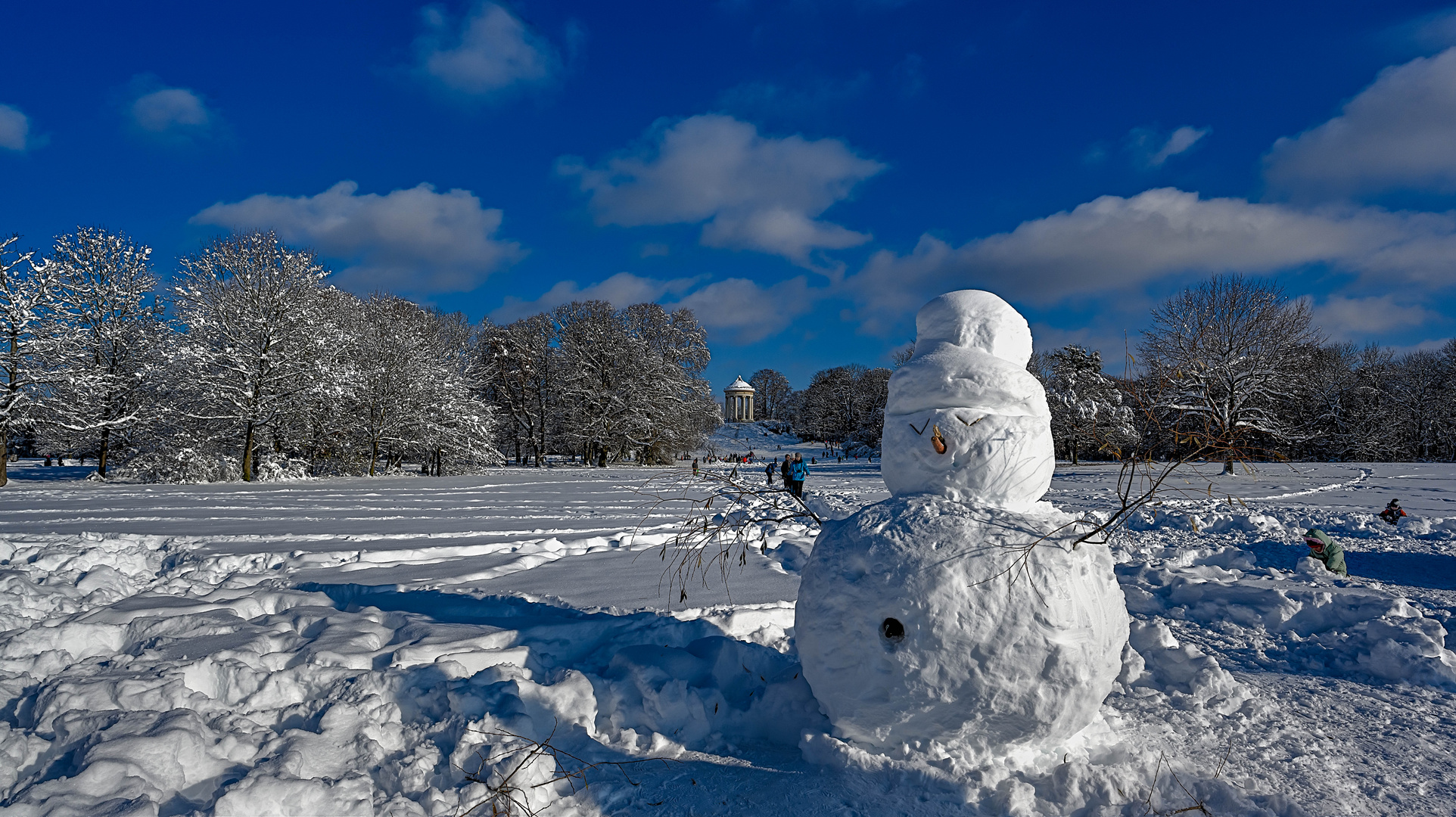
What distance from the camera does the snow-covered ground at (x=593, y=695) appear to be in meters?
3.04

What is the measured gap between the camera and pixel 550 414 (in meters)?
35.7

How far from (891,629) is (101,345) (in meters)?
29.0

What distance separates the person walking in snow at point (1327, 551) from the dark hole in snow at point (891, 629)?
24.6 ft

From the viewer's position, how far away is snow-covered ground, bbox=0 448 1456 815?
9.96 ft

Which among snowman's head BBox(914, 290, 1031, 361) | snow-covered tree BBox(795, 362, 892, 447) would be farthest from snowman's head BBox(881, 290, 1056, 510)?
snow-covered tree BBox(795, 362, 892, 447)

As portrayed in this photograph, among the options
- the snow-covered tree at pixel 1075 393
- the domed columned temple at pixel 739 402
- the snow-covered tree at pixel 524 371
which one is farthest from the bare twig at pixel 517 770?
the domed columned temple at pixel 739 402

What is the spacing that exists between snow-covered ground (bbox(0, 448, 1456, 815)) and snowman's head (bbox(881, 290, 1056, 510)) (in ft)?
2.80

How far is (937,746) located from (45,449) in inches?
1503

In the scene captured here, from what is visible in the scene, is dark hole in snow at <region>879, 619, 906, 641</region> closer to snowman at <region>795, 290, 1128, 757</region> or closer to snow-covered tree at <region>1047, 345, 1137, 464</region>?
snowman at <region>795, 290, 1128, 757</region>

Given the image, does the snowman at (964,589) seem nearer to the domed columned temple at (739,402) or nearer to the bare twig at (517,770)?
the bare twig at (517,770)

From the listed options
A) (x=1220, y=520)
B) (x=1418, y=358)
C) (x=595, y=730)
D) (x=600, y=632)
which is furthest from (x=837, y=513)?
(x=1418, y=358)

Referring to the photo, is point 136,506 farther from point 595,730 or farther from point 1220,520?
point 1220,520

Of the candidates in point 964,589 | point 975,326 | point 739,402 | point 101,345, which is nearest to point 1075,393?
point 975,326

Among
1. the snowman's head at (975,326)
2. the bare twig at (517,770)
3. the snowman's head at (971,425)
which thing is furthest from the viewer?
the snowman's head at (975,326)
